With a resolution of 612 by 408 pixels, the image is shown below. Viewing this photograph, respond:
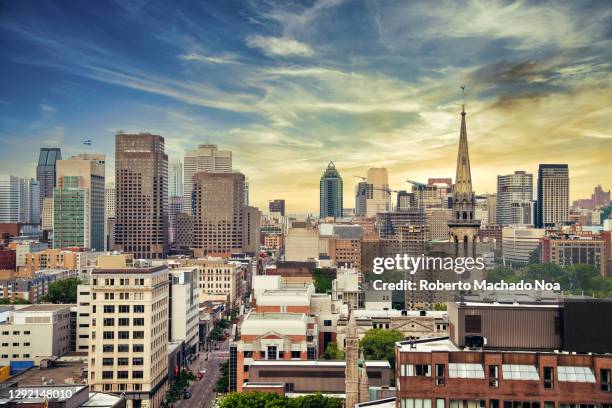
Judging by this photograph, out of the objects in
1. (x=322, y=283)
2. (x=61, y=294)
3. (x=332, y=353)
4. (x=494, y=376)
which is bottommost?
(x=332, y=353)

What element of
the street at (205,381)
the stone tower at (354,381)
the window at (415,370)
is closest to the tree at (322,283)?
the street at (205,381)

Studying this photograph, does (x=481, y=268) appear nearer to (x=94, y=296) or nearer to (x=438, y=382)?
(x=94, y=296)

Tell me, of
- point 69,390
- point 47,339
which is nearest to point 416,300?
point 47,339

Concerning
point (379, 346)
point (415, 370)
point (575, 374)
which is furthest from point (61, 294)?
point (575, 374)

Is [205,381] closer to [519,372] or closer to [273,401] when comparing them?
[273,401]

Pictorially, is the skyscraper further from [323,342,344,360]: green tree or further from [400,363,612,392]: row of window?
[400,363,612,392]: row of window

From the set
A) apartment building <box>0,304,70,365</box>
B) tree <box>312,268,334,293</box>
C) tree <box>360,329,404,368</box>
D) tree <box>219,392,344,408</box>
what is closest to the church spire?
tree <box>360,329,404,368</box>
